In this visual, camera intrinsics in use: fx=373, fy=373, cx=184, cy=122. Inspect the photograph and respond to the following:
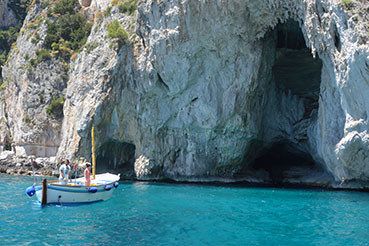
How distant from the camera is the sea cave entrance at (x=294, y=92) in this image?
34469mm

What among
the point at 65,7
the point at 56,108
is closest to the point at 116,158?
the point at 56,108

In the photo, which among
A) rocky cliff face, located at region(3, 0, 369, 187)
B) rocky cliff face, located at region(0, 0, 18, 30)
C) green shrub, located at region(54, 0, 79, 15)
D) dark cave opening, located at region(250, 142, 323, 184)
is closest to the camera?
rocky cliff face, located at region(3, 0, 369, 187)

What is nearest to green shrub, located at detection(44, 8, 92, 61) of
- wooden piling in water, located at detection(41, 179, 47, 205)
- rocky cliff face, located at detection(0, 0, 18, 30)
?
rocky cliff face, located at detection(0, 0, 18, 30)

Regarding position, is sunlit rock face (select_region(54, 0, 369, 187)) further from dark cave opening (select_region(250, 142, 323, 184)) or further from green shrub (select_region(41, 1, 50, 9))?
green shrub (select_region(41, 1, 50, 9))

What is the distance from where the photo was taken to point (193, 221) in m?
16.5

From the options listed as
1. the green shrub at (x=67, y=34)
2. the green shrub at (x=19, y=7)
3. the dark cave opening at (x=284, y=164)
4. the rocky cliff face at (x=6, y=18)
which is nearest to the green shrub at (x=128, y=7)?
the green shrub at (x=67, y=34)

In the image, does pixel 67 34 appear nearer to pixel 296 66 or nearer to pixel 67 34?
pixel 67 34

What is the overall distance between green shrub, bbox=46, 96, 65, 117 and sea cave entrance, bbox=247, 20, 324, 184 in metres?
27.8

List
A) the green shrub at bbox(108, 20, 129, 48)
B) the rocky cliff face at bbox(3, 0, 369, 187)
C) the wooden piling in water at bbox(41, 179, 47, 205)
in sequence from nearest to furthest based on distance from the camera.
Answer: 1. the wooden piling in water at bbox(41, 179, 47, 205)
2. the rocky cliff face at bbox(3, 0, 369, 187)
3. the green shrub at bbox(108, 20, 129, 48)

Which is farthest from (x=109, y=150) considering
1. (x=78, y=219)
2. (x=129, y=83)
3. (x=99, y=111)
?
(x=78, y=219)

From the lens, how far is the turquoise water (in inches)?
526

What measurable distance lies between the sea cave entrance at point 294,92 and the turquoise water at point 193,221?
11.6m

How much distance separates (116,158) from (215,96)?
15.5 meters

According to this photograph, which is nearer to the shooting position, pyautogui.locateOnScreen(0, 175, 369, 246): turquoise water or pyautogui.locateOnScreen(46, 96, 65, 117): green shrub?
pyautogui.locateOnScreen(0, 175, 369, 246): turquoise water
